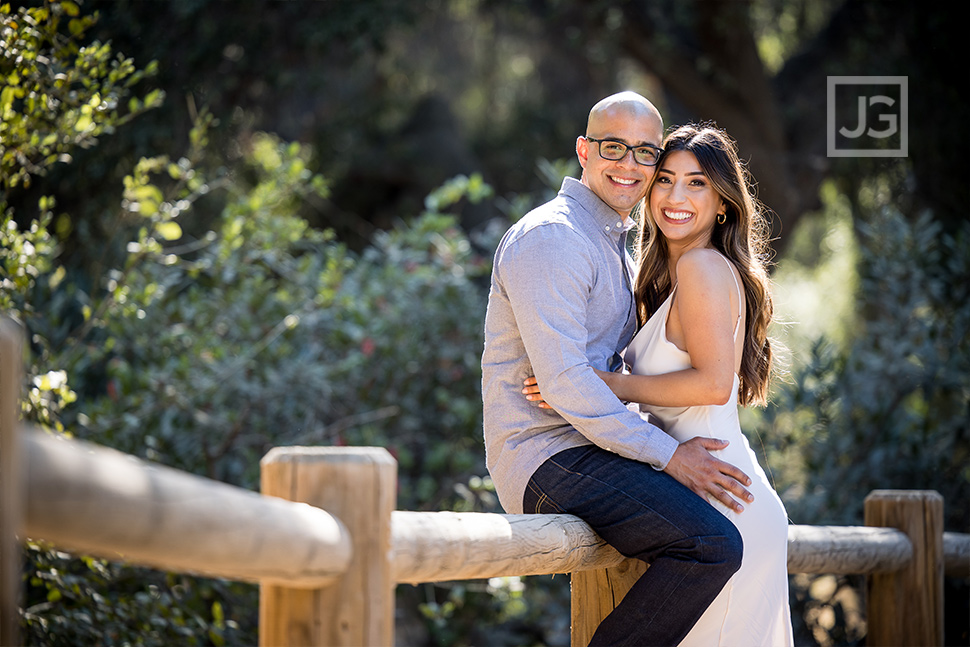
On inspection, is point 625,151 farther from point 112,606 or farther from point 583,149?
point 112,606

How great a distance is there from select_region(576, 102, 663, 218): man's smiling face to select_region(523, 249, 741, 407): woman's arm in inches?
12.9

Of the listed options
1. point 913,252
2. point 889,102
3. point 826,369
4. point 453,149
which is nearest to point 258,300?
point 826,369

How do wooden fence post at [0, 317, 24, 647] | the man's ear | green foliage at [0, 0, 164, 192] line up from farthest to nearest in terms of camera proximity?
green foliage at [0, 0, 164, 192] < the man's ear < wooden fence post at [0, 317, 24, 647]

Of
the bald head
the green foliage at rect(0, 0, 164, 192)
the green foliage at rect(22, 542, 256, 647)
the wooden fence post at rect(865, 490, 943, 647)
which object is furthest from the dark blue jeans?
the green foliage at rect(0, 0, 164, 192)

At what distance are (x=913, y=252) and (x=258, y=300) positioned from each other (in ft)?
12.9

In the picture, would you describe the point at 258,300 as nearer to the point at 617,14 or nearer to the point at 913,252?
the point at 913,252

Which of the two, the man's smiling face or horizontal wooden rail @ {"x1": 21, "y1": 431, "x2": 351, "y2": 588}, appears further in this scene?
the man's smiling face

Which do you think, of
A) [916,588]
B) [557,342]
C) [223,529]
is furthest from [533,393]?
[916,588]

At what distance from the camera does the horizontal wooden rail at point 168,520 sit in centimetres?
103

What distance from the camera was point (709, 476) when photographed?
7.46ft

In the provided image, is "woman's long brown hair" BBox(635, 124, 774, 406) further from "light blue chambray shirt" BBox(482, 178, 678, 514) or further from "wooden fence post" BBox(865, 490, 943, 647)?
"wooden fence post" BBox(865, 490, 943, 647)

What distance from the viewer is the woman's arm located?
2377mm

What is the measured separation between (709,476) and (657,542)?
0.80 ft

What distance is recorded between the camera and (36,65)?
3041 millimetres
